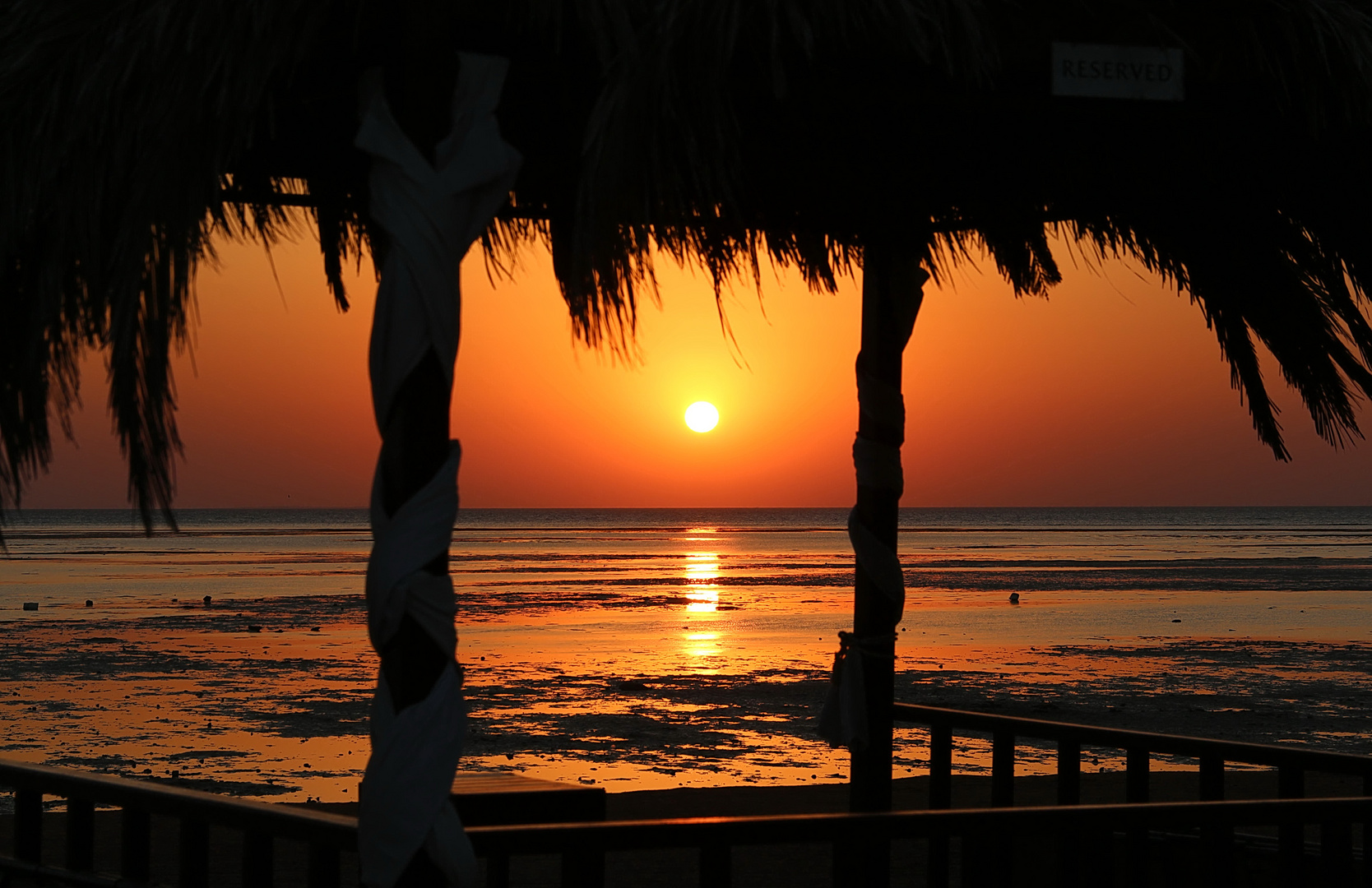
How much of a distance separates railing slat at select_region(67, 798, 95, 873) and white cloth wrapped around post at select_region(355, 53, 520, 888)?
1.45 meters

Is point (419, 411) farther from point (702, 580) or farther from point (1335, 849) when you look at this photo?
point (702, 580)

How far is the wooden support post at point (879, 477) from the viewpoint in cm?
588

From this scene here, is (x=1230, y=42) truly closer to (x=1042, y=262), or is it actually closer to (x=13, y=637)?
(x=1042, y=262)

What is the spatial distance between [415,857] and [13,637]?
84.0ft

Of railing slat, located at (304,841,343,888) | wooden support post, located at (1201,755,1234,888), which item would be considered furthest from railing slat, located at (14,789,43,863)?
wooden support post, located at (1201,755,1234,888)

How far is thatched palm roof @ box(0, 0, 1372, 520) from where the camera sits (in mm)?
3127

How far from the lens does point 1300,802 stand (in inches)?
161

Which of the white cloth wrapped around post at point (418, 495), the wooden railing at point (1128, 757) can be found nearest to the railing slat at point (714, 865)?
the white cloth wrapped around post at point (418, 495)

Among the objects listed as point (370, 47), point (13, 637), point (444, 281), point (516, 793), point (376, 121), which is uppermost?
point (370, 47)

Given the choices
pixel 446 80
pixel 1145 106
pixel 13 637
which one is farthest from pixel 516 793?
pixel 13 637

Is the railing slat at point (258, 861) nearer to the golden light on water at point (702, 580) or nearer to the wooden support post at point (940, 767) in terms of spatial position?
the wooden support post at point (940, 767)

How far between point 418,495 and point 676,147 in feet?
3.36

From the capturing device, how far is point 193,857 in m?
3.80

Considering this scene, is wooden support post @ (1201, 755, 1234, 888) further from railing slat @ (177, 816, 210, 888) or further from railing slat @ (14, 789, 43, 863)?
railing slat @ (14, 789, 43, 863)
